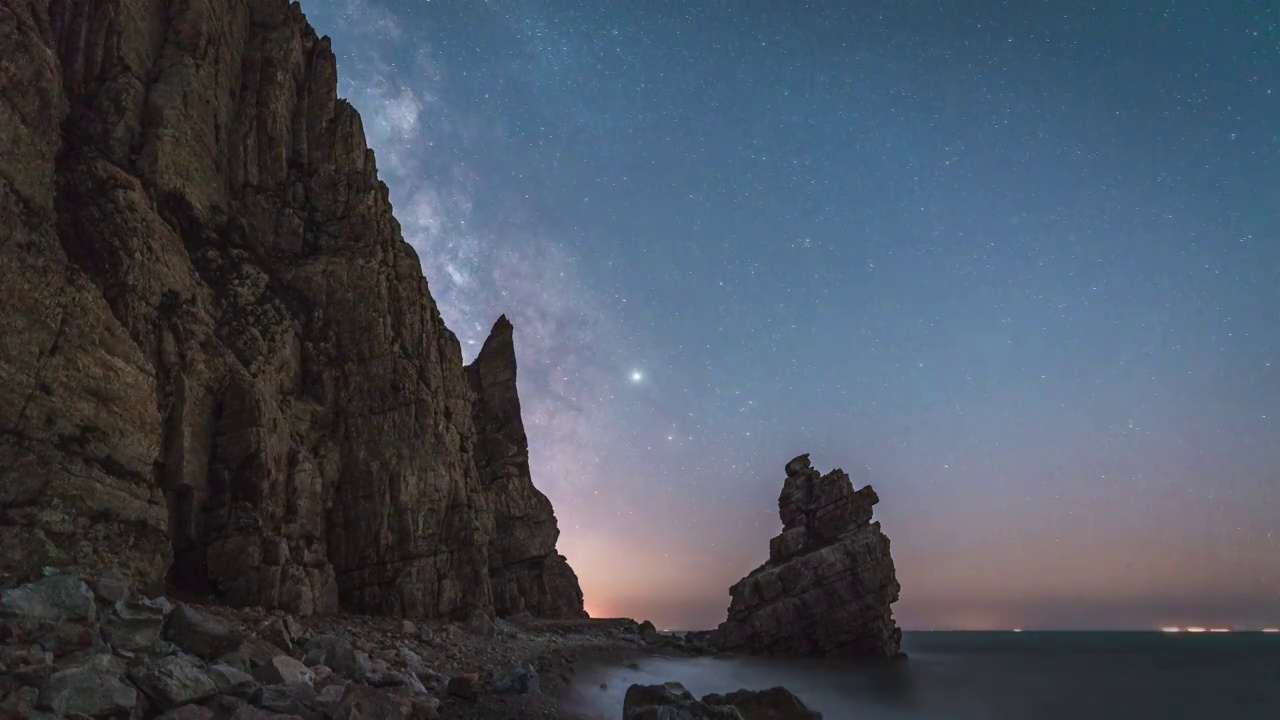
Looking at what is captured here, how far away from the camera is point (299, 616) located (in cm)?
2364

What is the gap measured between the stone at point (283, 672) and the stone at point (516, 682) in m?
6.91

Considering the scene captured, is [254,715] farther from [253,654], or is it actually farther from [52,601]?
[52,601]

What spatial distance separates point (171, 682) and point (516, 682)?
10.6 meters

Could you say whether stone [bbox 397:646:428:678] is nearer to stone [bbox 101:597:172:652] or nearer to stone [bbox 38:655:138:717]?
stone [bbox 101:597:172:652]

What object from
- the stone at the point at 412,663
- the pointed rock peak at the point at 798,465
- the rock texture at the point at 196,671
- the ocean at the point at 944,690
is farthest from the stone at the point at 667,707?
the pointed rock peak at the point at 798,465

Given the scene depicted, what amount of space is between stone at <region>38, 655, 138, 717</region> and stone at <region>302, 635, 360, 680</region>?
5.48 meters

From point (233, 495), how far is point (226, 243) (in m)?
12.9

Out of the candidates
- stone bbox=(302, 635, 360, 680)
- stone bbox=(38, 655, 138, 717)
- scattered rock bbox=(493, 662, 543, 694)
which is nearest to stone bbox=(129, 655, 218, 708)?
stone bbox=(38, 655, 138, 717)

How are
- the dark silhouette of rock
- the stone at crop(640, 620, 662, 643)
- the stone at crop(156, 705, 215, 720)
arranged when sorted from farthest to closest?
the stone at crop(640, 620, 662, 643) < the dark silhouette of rock < the stone at crop(156, 705, 215, 720)

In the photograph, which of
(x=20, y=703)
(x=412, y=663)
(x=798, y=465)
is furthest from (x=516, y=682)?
(x=798, y=465)

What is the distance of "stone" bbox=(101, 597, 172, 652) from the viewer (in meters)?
13.0

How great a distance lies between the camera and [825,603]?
67.2 metres

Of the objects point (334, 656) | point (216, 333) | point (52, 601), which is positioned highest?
point (216, 333)

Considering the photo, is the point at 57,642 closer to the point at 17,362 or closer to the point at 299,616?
the point at 17,362
